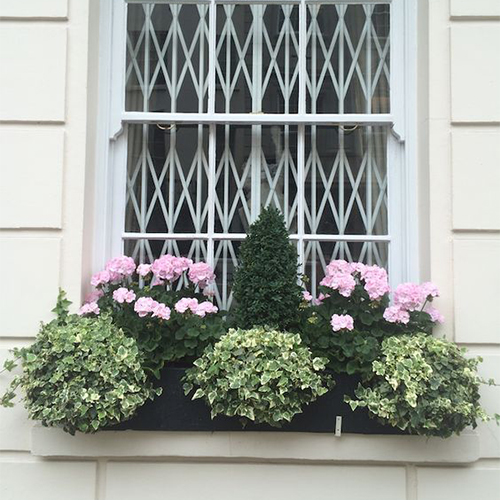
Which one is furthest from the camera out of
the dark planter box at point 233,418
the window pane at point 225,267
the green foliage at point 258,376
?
the window pane at point 225,267

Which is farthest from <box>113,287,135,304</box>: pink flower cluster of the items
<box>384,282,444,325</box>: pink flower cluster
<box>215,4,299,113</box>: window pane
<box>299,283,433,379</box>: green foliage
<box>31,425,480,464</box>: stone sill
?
<box>384,282,444,325</box>: pink flower cluster

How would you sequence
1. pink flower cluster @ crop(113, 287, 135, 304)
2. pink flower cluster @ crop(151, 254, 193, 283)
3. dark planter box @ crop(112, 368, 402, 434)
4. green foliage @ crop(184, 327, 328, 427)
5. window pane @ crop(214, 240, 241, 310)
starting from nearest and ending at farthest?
1. green foliage @ crop(184, 327, 328, 427)
2. dark planter box @ crop(112, 368, 402, 434)
3. pink flower cluster @ crop(113, 287, 135, 304)
4. pink flower cluster @ crop(151, 254, 193, 283)
5. window pane @ crop(214, 240, 241, 310)

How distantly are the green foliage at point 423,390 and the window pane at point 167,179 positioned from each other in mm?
1190

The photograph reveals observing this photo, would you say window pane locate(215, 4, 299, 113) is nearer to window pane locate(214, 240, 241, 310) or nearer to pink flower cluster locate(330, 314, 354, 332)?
window pane locate(214, 240, 241, 310)

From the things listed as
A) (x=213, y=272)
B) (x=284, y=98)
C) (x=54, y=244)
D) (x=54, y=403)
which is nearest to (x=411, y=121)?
(x=284, y=98)

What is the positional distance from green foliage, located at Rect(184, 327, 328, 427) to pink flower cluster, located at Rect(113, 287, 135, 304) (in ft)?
1.49

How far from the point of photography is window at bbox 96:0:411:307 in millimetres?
3150

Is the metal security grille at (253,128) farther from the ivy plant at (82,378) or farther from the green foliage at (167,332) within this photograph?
the ivy plant at (82,378)

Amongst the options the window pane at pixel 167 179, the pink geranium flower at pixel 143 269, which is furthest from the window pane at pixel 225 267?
the pink geranium flower at pixel 143 269

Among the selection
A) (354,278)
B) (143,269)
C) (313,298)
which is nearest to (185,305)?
(143,269)

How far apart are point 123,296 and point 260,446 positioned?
94 cm

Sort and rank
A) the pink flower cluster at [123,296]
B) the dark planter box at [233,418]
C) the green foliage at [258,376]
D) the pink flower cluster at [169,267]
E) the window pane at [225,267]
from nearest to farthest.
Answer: the green foliage at [258,376]
the dark planter box at [233,418]
the pink flower cluster at [123,296]
the pink flower cluster at [169,267]
the window pane at [225,267]

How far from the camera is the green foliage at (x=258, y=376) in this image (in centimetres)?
254

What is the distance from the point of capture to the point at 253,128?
321 cm
